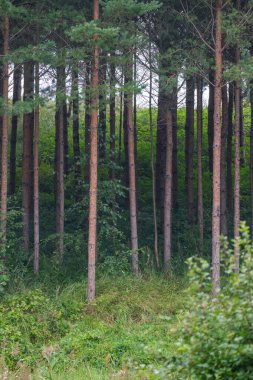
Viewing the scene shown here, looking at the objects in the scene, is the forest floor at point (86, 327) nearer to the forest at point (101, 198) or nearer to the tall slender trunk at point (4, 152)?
the forest at point (101, 198)

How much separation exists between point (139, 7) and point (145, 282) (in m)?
7.22

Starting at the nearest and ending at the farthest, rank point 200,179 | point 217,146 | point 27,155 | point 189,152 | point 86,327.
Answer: point 86,327
point 217,146
point 200,179
point 27,155
point 189,152

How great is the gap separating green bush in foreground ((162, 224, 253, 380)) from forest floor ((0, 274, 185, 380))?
5611 mm

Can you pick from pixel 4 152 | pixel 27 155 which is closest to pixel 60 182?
pixel 27 155

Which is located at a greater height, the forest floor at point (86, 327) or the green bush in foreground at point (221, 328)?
the green bush in foreground at point (221, 328)

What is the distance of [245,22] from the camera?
17.6m

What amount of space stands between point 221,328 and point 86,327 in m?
10.4

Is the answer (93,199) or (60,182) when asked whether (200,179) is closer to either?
(60,182)

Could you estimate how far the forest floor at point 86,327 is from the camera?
532 inches

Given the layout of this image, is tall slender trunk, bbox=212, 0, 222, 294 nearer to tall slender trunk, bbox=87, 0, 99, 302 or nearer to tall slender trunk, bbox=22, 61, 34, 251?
tall slender trunk, bbox=87, 0, 99, 302

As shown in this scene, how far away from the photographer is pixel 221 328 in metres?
6.09

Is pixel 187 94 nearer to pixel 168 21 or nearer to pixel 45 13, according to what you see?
pixel 168 21

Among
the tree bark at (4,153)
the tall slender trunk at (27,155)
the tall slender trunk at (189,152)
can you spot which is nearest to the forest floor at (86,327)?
the tree bark at (4,153)

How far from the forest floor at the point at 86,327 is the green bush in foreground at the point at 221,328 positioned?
5611mm
